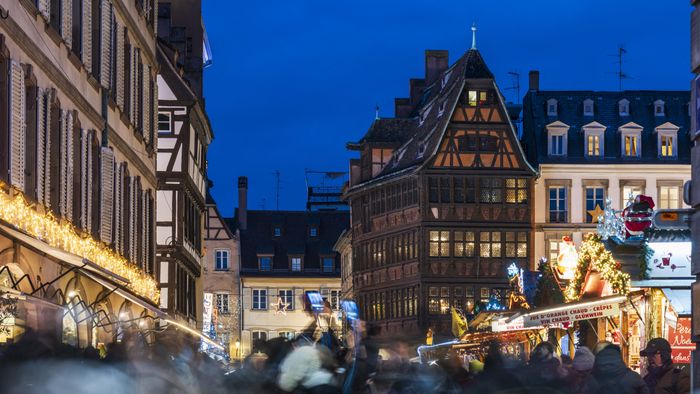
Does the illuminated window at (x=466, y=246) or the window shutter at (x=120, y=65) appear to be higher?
the window shutter at (x=120, y=65)

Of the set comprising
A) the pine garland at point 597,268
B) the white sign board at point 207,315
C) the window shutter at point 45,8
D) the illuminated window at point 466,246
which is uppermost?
the window shutter at point 45,8

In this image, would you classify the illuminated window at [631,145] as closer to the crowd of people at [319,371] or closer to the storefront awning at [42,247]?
the storefront awning at [42,247]

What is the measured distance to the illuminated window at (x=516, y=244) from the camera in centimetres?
6662

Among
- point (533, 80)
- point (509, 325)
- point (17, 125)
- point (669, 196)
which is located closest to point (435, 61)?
point (533, 80)

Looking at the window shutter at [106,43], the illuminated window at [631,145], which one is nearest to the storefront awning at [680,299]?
the window shutter at [106,43]

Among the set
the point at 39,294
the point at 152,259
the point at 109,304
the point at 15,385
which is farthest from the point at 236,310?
the point at 15,385

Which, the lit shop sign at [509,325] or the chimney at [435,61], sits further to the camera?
the chimney at [435,61]

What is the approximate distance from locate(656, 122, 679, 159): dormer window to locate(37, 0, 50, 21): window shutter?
48.1 m

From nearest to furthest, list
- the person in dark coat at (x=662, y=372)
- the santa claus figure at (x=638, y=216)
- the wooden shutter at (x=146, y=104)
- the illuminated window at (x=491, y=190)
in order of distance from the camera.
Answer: the person in dark coat at (x=662, y=372) < the santa claus figure at (x=638, y=216) < the wooden shutter at (x=146, y=104) < the illuminated window at (x=491, y=190)

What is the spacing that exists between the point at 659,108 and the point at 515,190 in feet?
25.5

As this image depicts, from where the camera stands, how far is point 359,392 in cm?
1622

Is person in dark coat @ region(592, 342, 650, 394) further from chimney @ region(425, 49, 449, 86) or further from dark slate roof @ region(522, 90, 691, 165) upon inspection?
chimney @ region(425, 49, 449, 86)

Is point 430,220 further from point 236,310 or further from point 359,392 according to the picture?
point 359,392

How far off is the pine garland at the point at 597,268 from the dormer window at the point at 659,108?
3721 centimetres
